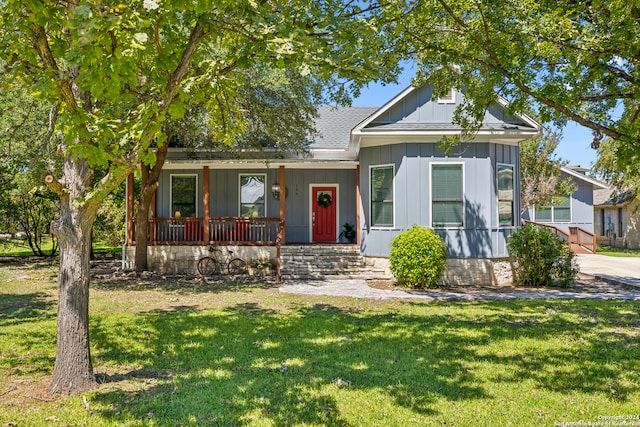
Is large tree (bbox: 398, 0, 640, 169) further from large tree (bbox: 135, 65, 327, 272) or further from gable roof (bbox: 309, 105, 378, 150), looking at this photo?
gable roof (bbox: 309, 105, 378, 150)

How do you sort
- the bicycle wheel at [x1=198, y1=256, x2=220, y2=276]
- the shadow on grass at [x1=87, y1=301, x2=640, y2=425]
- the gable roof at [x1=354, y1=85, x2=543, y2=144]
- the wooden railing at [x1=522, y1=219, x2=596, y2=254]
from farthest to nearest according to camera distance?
the wooden railing at [x1=522, y1=219, x2=596, y2=254] → the bicycle wheel at [x1=198, y1=256, x2=220, y2=276] → the gable roof at [x1=354, y1=85, x2=543, y2=144] → the shadow on grass at [x1=87, y1=301, x2=640, y2=425]

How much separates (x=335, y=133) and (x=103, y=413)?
14297 millimetres

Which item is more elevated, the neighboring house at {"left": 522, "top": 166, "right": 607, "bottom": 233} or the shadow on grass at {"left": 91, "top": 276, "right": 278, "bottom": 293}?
the neighboring house at {"left": 522, "top": 166, "right": 607, "bottom": 233}

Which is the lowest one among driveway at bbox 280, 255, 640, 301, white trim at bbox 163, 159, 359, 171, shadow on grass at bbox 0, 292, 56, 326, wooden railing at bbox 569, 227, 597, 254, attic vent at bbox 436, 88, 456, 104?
driveway at bbox 280, 255, 640, 301

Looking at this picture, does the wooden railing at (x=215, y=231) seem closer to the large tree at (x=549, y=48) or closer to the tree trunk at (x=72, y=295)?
the large tree at (x=549, y=48)

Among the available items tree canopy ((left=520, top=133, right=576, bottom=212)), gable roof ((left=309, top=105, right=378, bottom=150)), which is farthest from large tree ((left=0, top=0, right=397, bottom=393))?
tree canopy ((left=520, top=133, right=576, bottom=212))

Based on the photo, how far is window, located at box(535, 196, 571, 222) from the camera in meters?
23.5

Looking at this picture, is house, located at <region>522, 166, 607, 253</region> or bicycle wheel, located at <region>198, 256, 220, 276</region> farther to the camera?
house, located at <region>522, 166, 607, 253</region>

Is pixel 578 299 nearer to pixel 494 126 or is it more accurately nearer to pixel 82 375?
pixel 494 126

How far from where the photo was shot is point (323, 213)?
16.1m

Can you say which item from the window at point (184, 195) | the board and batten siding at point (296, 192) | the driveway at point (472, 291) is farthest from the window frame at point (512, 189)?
the window at point (184, 195)

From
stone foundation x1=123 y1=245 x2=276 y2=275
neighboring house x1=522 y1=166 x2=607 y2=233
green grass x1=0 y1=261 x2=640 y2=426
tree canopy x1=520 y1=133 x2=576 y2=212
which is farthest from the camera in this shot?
neighboring house x1=522 y1=166 x2=607 y2=233

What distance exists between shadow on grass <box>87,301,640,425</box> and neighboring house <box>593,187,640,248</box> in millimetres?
22802

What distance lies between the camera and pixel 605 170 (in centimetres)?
2488
